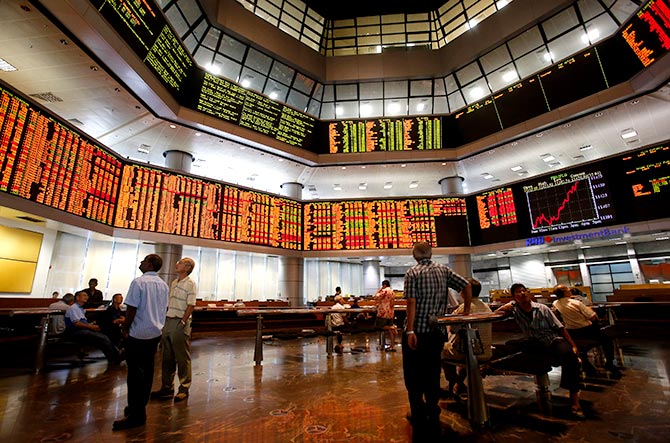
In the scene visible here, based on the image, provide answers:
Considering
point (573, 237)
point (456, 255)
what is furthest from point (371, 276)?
point (573, 237)

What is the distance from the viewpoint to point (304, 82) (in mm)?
13641

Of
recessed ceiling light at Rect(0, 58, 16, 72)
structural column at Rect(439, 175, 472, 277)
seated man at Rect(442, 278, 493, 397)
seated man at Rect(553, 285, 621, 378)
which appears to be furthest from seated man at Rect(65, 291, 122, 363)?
structural column at Rect(439, 175, 472, 277)

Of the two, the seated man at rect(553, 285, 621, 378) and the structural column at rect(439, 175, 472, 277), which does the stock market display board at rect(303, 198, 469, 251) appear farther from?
the seated man at rect(553, 285, 621, 378)

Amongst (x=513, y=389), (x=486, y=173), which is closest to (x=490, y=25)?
(x=486, y=173)

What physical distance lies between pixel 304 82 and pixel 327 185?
462 centimetres

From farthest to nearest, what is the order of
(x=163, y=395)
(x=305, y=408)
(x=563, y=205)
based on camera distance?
(x=563, y=205) < (x=163, y=395) < (x=305, y=408)

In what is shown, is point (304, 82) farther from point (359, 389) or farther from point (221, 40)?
point (359, 389)

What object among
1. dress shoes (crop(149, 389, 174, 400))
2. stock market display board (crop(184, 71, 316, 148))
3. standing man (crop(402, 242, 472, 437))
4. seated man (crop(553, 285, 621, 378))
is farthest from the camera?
stock market display board (crop(184, 71, 316, 148))

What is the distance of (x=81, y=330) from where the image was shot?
5023mm

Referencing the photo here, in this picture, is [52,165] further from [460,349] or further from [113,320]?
[460,349]

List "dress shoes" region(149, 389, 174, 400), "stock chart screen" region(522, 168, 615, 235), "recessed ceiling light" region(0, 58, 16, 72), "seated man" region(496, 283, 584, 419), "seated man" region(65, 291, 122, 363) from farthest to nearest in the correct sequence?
"stock chart screen" region(522, 168, 615, 235)
"recessed ceiling light" region(0, 58, 16, 72)
"seated man" region(65, 291, 122, 363)
"dress shoes" region(149, 389, 174, 400)
"seated man" region(496, 283, 584, 419)

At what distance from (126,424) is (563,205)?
1218 centimetres

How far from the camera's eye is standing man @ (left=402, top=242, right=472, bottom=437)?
101 inches

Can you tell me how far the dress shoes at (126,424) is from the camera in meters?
2.57
